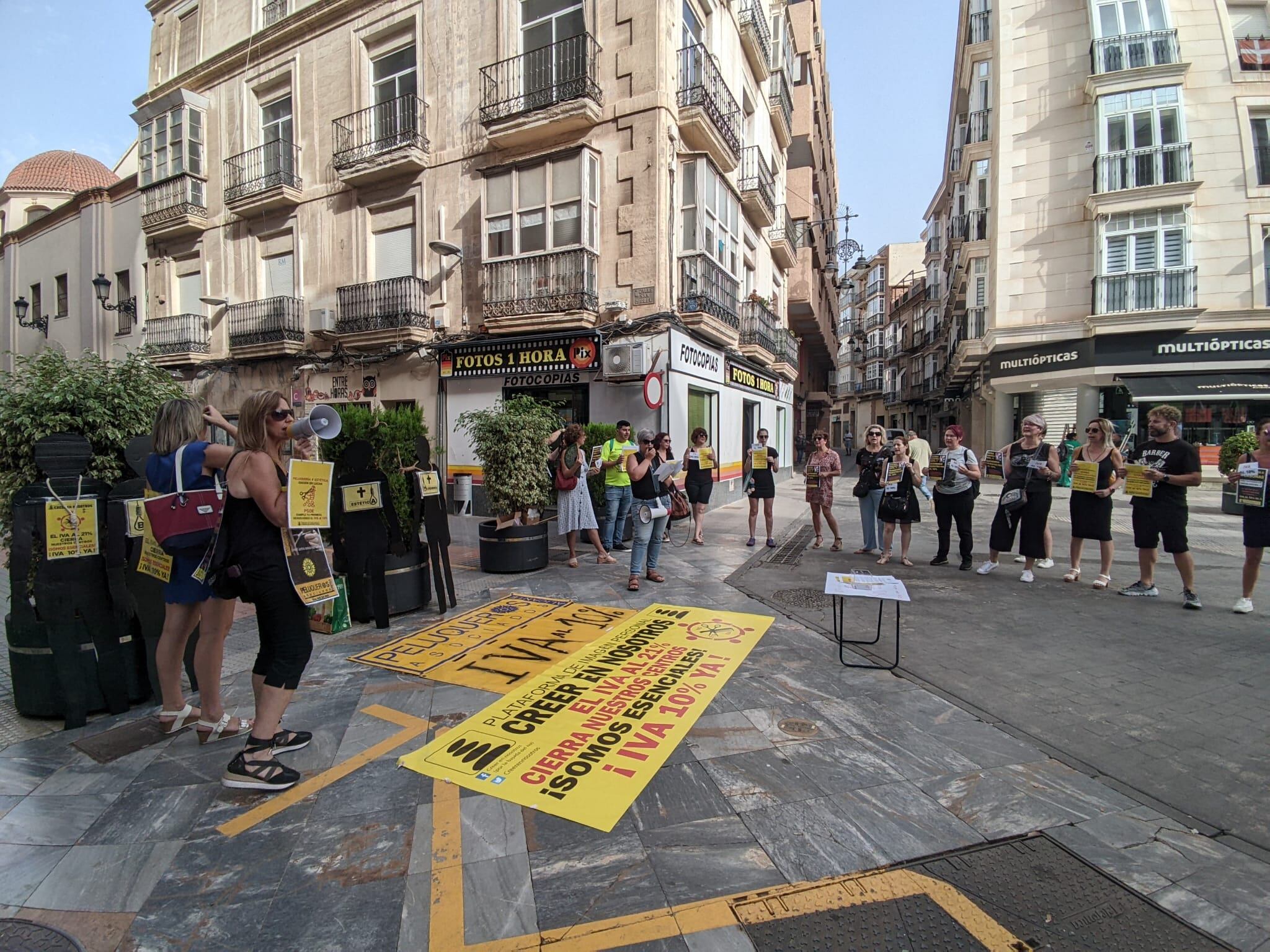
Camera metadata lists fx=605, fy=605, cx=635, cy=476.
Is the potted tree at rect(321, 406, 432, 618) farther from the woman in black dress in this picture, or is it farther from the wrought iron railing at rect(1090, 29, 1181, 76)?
the wrought iron railing at rect(1090, 29, 1181, 76)

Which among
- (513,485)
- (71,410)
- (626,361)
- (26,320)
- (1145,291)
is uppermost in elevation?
(26,320)

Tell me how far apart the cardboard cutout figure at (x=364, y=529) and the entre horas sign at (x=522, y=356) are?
7334mm

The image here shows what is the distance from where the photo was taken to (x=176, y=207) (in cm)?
1780

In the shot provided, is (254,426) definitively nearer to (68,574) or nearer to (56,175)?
(68,574)

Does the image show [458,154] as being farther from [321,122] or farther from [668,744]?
[668,744]

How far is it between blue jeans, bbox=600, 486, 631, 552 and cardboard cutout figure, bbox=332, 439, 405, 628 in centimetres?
328

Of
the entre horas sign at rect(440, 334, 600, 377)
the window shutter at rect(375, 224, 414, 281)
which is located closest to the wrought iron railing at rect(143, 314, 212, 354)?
the window shutter at rect(375, 224, 414, 281)

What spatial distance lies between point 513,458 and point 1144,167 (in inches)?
865

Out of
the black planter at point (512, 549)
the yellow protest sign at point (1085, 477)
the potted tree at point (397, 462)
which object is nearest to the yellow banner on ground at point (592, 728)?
the potted tree at point (397, 462)

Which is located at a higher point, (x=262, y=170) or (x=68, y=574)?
(x=262, y=170)

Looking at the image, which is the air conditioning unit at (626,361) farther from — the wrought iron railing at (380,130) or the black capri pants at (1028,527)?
the wrought iron railing at (380,130)

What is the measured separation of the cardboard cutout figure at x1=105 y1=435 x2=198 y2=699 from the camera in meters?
3.39

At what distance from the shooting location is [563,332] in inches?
482

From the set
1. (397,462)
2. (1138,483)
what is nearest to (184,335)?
(397,462)
